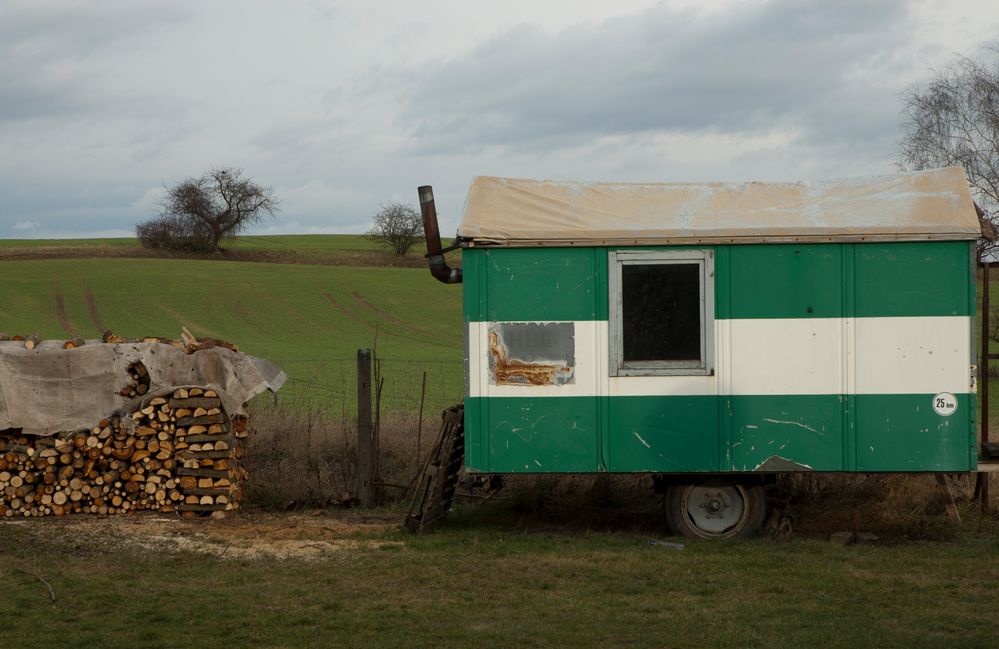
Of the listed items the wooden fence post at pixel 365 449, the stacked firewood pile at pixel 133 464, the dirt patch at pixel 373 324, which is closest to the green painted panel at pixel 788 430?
the wooden fence post at pixel 365 449

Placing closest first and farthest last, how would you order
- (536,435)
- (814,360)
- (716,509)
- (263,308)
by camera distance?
(814,360) → (536,435) → (716,509) → (263,308)

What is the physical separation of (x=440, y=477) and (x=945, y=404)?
418cm

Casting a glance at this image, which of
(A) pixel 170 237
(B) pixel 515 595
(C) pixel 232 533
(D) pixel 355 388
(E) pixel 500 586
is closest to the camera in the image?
(B) pixel 515 595

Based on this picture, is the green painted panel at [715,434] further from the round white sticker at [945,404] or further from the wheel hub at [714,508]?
the wheel hub at [714,508]

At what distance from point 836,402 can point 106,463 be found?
6758 mm

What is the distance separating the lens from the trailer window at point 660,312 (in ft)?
30.6

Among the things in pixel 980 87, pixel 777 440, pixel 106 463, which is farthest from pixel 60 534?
pixel 980 87

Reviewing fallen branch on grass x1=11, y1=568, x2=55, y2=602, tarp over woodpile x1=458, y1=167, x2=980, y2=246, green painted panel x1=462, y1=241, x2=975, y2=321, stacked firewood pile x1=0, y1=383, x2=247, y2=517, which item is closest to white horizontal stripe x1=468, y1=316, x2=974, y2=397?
green painted panel x1=462, y1=241, x2=975, y2=321

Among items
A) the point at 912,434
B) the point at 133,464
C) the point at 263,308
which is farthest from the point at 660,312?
the point at 263,308

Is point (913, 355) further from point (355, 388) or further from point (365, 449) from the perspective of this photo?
point (355, 388)

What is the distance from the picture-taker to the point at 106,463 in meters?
11.0

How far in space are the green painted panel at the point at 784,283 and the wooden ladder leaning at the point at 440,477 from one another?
2.50 meters

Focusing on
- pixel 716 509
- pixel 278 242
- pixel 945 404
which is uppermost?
pixel 278 242

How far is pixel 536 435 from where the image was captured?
9.40m
